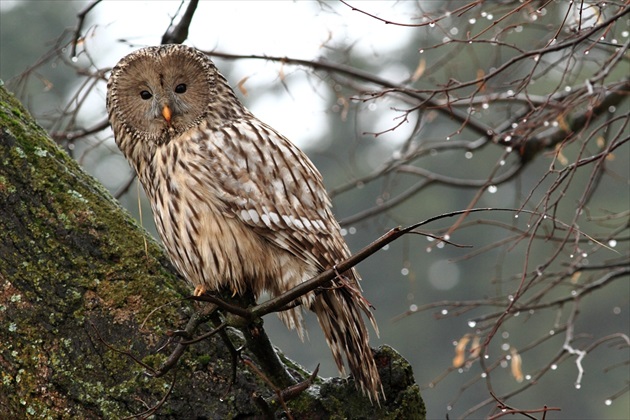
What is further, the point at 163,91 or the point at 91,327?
the point at 163,91

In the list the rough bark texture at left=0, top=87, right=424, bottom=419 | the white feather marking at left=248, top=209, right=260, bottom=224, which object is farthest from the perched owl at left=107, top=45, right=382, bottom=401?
the rough bark texture at left=0, top=87, right=424, bottom=419

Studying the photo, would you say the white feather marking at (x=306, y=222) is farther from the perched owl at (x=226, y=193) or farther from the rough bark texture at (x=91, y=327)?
the rough bark texture at (x=91, y=327)

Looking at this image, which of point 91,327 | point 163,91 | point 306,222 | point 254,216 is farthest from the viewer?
point 163,91

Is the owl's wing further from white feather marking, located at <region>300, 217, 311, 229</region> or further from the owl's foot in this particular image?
the owl's foot

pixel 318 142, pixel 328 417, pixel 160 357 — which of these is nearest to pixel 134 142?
pixel 160 357

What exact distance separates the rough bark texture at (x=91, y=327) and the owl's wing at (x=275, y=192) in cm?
35

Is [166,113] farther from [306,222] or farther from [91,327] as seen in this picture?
[91,327]

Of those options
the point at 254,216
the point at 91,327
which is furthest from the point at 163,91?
the point at 91,327

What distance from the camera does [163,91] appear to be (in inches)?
128

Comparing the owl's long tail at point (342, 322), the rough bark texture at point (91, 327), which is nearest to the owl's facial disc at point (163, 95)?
the rough bark texture at point (91, 327)

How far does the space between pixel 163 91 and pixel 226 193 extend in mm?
477

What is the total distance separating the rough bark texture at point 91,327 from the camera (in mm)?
2678

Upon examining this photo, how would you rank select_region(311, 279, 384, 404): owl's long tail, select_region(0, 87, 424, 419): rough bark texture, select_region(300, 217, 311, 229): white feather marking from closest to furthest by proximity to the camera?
1. select_region(0, 87, 424, 419): rough bark texture
2. select_region(311, 279, 384, 404): owl's long tail
3. select_region(300, 217, 311, 229): white feather marking

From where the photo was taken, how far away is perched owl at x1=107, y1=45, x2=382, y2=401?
306 cm
